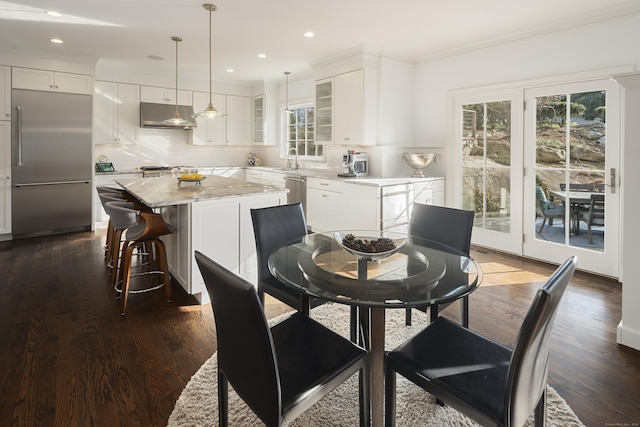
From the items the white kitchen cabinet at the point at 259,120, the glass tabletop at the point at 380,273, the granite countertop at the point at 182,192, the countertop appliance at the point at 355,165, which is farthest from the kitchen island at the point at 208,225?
the white kitchen cabinet at the point at 259,120

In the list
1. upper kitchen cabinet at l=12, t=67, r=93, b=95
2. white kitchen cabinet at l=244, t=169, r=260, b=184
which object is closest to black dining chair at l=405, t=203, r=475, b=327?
white kitchen cabinet at l=244, t=169, r=260, b=184

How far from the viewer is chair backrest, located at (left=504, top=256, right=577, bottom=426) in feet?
3.59

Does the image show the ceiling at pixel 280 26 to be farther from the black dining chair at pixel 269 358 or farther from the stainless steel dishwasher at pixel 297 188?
the black dining chair at pixel 269 358

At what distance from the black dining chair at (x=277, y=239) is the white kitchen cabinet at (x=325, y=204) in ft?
7.75

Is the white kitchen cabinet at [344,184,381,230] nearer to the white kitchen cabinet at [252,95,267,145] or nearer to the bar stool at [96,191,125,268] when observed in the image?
the bar stool at [96,191,125,268]

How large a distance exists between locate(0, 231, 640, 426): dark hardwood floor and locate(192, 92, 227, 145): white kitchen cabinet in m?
3.78

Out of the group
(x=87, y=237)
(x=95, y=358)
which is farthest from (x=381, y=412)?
(x=87, y=237)

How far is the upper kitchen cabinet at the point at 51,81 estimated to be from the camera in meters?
5.07

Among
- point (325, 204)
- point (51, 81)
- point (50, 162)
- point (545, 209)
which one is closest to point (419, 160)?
point (325, 204)

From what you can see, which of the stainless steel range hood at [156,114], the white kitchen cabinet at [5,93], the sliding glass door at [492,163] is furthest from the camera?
the stainless steel range hood at [156,114]

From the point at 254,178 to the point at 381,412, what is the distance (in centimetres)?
609

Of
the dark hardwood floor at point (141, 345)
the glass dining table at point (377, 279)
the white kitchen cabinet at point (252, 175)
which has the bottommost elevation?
the dark hardwood floor at point (141, 345)

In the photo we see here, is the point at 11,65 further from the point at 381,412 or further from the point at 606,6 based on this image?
the point at 606,6

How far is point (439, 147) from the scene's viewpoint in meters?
5.21
